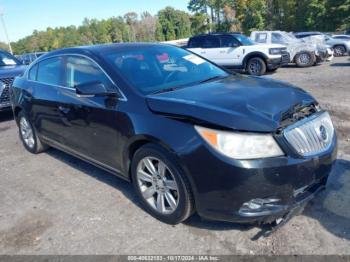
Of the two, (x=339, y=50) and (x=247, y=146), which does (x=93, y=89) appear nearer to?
(x=247, y=146)

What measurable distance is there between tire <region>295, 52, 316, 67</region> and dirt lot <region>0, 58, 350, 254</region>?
466 inches

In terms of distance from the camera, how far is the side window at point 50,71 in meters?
4.56

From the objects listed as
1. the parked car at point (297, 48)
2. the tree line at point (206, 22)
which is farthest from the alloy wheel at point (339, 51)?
the tree line at point (206, 22)

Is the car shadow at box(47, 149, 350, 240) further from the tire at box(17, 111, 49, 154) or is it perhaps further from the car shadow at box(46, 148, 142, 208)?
the tire at box(17, 111, 49, 154)

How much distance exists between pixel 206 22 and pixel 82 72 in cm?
7554

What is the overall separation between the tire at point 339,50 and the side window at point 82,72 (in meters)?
20.1

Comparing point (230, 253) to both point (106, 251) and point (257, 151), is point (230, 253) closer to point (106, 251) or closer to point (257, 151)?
point (257, 151)

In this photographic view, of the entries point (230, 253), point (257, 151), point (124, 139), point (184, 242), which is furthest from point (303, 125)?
point (124, 139)

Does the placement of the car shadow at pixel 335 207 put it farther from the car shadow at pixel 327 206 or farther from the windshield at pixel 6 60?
the windshield at pixel 6 60

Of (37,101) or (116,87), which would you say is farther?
(37,101)

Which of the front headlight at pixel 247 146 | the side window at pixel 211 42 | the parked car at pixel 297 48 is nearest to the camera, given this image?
the front headlight at pixel 247 146

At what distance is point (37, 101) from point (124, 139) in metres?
2.13

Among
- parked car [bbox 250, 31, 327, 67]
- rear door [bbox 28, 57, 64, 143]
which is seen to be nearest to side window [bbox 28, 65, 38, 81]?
rear door [bbox 28, 57, 64, 143]

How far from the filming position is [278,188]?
2.72 meters
